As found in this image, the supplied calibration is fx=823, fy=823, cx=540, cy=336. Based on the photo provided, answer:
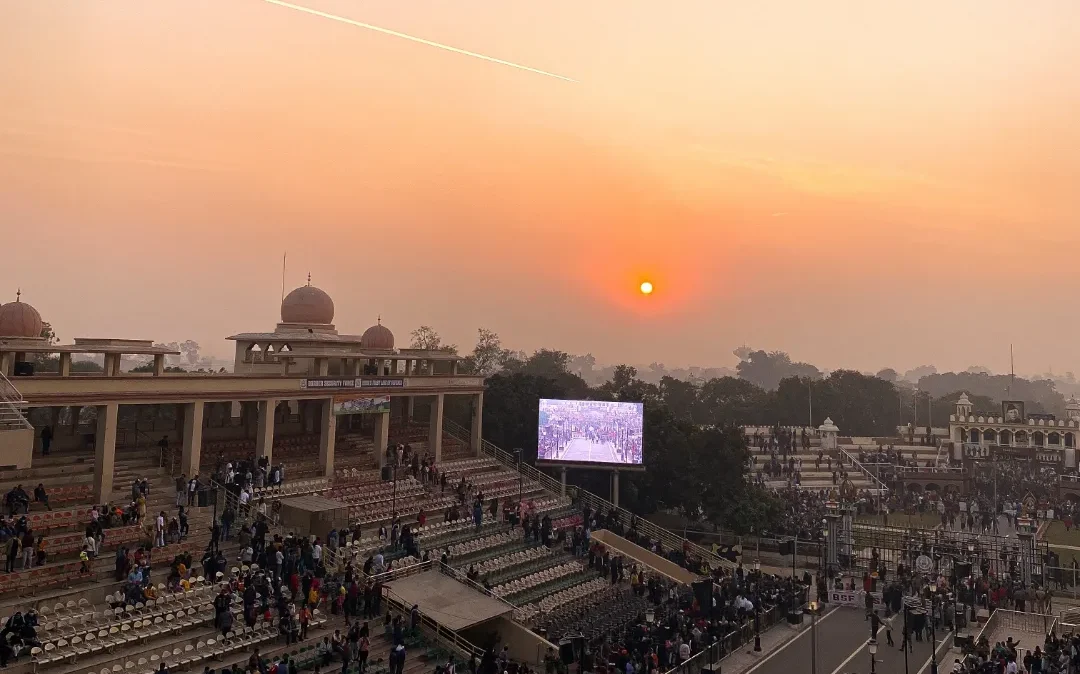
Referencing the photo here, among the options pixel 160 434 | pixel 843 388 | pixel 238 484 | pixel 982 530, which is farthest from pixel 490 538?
pixel 843 388

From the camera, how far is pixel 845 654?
94.6ft

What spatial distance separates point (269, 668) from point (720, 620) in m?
16.2

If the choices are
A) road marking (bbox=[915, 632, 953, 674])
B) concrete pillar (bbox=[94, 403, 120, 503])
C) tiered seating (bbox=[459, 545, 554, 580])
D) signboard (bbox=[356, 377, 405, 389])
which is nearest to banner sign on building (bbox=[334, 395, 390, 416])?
signboard (bbox=[356, 377, 405, 389])

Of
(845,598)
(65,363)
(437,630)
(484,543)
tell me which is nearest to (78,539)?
(65,363)

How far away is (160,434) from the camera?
34.2 meters

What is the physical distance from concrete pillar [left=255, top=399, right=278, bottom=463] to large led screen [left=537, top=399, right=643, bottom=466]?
50.8 feet

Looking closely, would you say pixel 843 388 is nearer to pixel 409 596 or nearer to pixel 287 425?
pixel 287 425

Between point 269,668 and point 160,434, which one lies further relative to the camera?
point 160,434

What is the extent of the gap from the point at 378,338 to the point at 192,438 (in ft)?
57.9

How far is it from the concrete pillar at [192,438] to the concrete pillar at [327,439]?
646cm

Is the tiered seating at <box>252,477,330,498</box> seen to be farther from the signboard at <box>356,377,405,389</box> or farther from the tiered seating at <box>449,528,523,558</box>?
the tiered seating at <box>449,528,523,558</box>

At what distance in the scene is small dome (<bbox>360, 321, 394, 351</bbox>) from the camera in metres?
46.8

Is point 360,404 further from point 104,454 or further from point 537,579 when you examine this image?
point 104,454

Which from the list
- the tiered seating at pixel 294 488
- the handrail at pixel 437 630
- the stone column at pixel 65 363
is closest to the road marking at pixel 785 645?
the handrail at pixel 437 630
